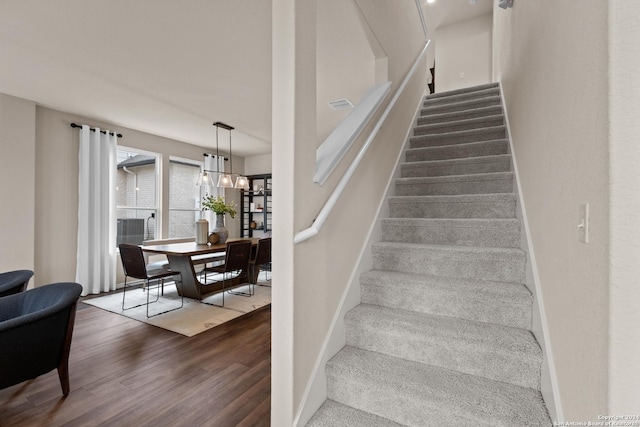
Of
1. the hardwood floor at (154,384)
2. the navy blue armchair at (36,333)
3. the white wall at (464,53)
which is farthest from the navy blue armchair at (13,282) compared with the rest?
the white wall at (464,53)

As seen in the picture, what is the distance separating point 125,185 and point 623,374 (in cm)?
634

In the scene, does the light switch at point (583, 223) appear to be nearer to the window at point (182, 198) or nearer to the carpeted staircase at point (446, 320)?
the carpeted staircase at point (446, 320)

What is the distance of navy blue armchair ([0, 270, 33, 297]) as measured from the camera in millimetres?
2385

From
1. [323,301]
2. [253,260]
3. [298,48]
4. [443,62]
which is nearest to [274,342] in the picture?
[323,301]

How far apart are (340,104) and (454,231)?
258 cm

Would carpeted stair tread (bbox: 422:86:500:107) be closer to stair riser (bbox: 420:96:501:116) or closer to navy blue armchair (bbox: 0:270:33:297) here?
stair riser (bbox: 420:96:501:116)

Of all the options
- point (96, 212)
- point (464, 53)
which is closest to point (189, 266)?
point (96, 212)

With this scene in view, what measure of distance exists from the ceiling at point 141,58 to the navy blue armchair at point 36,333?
197 cm

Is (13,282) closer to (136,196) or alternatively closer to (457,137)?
(136,196)

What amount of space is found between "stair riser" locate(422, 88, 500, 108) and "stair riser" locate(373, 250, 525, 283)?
9.02 ft

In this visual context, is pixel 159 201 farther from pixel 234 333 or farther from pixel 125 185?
pixel 234 333

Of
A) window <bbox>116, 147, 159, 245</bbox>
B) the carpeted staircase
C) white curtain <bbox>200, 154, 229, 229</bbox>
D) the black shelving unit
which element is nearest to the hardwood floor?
the carpeted staircase

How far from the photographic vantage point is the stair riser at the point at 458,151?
2572 mm

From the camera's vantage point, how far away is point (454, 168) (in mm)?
2572
